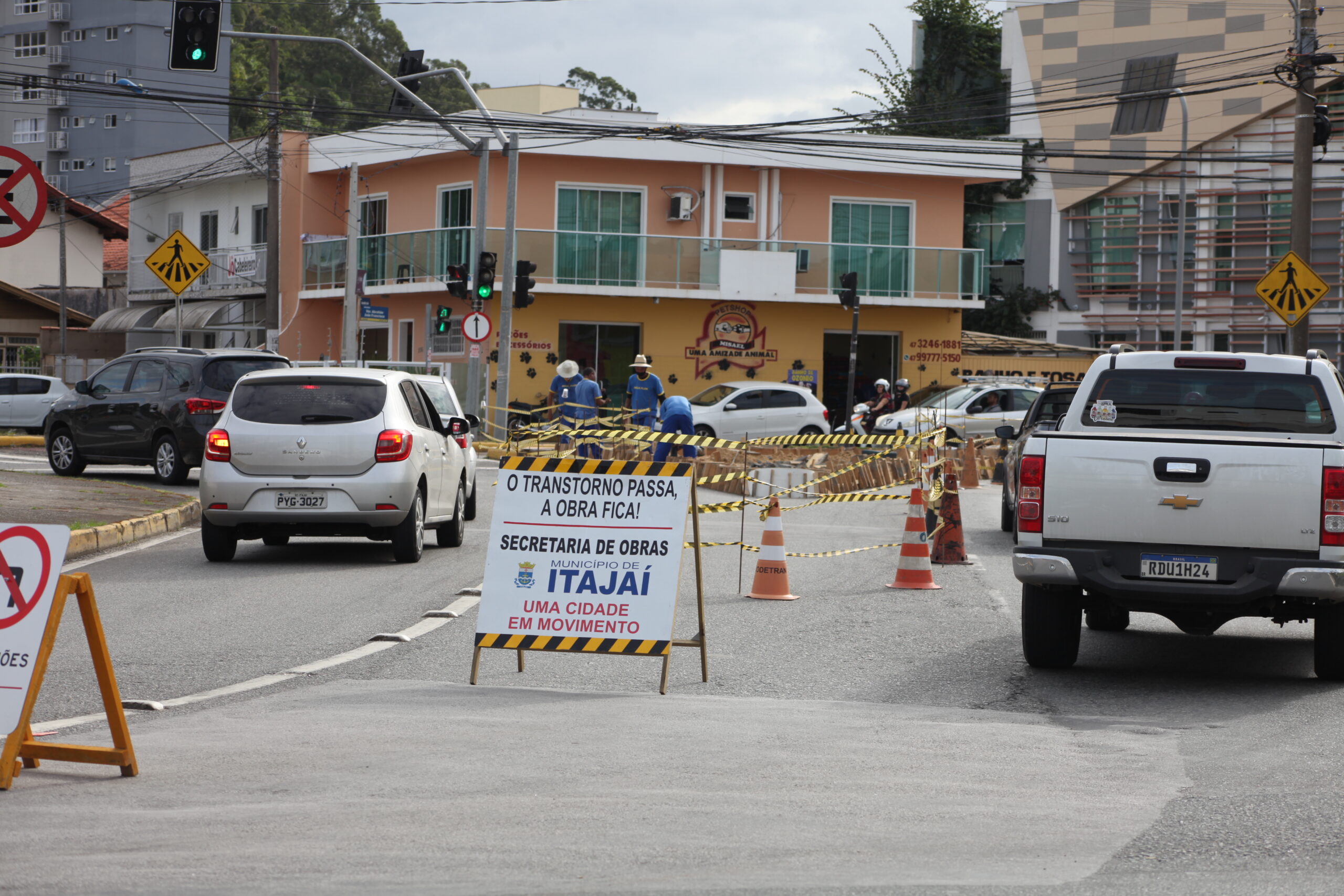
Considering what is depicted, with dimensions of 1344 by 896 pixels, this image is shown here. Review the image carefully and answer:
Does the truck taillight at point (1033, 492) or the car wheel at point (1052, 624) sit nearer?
the truck taillight at point (1033, 492)

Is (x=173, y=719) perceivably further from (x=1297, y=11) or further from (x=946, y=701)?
(x=1297, y=11)

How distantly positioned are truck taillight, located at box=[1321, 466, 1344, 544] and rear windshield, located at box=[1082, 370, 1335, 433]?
142 centimetres

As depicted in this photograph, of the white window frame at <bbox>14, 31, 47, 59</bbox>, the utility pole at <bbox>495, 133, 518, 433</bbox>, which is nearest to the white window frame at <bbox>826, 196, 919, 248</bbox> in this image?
the utility pole at <bbox>495, 133, 518, 433</bbox>

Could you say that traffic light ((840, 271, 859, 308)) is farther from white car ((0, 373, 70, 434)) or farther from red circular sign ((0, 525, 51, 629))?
red circular sign ((0, 525, 51, 629))

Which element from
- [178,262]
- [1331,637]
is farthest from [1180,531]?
[178,262]

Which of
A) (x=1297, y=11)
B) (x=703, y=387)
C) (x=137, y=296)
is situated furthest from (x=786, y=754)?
(x=137, y=296)

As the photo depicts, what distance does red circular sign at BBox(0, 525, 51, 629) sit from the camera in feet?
19.3

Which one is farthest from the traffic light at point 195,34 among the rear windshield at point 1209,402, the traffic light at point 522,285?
the rear windshield at point 1209,402

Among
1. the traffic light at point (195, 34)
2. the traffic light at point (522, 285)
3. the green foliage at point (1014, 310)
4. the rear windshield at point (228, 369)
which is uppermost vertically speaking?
the traffic light at point (195, 34)

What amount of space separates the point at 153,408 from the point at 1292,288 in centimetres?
1451

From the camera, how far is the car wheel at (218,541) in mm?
13828

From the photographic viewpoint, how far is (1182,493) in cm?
855

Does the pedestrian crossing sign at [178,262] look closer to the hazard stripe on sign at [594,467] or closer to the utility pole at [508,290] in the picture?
the utility pole at [508,290]

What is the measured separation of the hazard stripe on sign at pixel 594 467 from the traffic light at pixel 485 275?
22.7 metres
